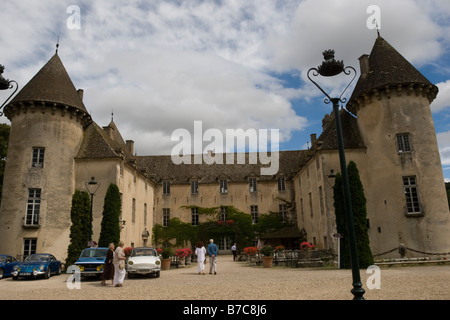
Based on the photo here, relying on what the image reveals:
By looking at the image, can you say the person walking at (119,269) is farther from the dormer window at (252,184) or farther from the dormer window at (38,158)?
the dormer window at (252,184)

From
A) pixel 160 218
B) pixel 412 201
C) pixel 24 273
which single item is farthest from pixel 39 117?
pixel 412 201

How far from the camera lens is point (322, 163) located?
78.1 ft

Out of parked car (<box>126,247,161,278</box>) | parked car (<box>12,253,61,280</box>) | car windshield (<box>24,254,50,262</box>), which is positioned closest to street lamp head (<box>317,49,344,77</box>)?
parked car (<box>126,247,161,278</box>)

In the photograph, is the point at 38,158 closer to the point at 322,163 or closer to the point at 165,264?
the point at 165,264

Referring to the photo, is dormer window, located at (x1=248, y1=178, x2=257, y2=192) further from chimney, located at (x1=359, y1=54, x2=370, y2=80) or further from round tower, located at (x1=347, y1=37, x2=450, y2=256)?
chimney, located at (x1=359, y1=54, x2=370, y2=80)

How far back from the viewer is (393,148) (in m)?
22.3

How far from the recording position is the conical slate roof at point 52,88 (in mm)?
24059

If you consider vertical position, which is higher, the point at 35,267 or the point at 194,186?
the point at 194,186

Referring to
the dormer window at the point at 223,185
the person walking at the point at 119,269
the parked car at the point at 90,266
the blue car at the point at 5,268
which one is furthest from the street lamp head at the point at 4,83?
the dormer window at the point at 223,185

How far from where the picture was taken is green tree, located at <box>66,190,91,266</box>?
20.7 m

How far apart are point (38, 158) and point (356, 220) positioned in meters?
21.8

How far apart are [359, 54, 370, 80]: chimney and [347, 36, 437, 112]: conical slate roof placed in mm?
193

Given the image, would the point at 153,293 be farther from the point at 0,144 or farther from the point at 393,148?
the point at 0,144

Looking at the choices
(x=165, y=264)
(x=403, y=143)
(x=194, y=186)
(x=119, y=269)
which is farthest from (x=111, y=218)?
(x=403, y=143)
